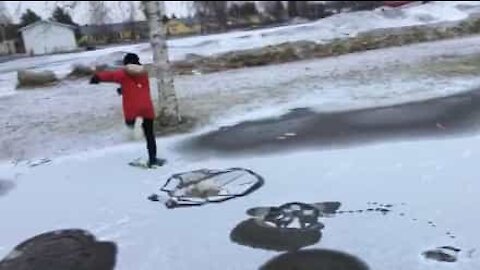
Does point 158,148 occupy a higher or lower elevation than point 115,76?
lower

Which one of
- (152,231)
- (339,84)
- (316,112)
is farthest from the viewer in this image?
(339,84)

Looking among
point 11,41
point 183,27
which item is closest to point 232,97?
point 11,41

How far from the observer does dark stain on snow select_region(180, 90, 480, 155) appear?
8.52m

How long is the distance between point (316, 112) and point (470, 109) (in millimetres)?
2225

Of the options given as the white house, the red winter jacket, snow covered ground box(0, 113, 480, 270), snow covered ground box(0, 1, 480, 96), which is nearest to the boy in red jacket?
the red winter jacket

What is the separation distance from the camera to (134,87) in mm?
8227

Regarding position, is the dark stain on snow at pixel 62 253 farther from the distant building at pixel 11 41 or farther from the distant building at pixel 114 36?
the distant building at pixel 114 36

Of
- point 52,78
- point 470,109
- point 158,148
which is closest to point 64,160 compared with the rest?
point 158,148

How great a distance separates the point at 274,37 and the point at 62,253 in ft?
60.3

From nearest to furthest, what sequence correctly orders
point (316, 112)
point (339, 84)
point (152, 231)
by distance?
point (152, 231) → point (316, 112) → point (339, 84)

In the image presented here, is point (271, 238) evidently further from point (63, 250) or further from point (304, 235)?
point (63, 250)

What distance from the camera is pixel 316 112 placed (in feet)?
34.0

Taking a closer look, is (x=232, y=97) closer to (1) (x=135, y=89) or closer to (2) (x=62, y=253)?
(1) (x=135, y=89)

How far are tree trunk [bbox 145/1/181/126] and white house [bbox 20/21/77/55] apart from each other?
48.6 ft
